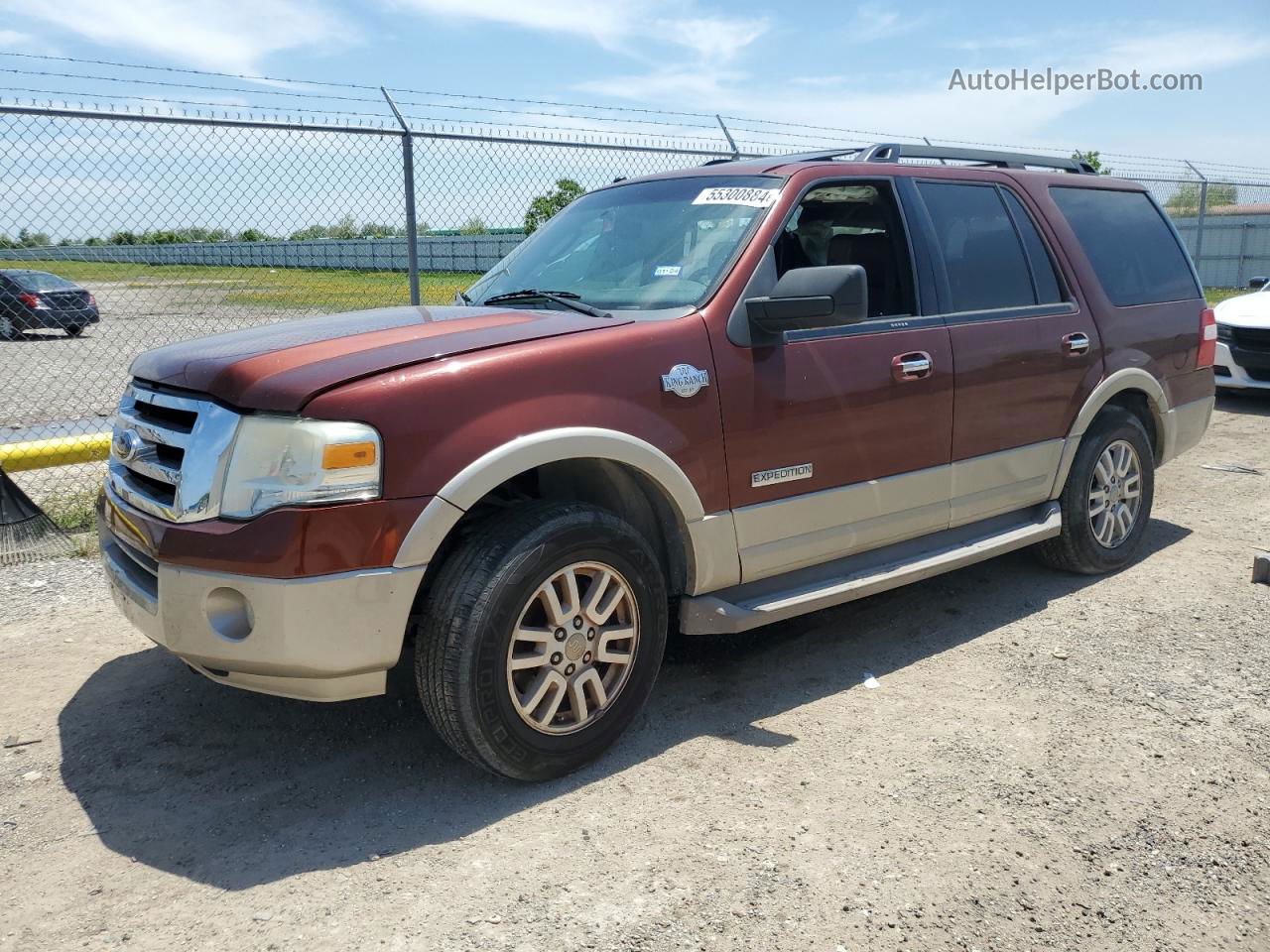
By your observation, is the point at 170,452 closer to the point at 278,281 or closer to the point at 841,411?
the point at 841,411

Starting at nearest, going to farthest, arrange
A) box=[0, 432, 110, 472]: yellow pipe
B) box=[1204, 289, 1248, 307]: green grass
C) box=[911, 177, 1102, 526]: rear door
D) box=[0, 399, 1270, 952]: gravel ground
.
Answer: box=[0, 399, 1270, 952]: gravel ground → box=[911, 177, 1102, 526]: rear door → box=[0, 432, 110, 472]: yellow pipe → box=[1204, 289, 1248, 307]: green grass

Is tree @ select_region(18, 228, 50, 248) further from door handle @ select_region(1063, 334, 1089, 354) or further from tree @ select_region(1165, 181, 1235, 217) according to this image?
tree @ select_region(1165, 181, 1235, 217)

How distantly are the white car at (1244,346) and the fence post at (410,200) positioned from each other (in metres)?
7.27

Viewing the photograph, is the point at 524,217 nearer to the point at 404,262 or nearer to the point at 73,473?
the point at 404,262

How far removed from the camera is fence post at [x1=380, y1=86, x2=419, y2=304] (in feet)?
23.9

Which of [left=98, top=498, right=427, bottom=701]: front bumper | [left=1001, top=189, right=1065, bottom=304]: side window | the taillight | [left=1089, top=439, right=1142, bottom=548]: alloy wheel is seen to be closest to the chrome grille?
[left=98, top=498, right=427, bottom=701]: front bumper

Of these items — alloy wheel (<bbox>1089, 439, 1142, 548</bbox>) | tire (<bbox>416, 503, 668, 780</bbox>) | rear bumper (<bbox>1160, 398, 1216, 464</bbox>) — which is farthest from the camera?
rear bumper (<bbox>1160, 398, 1216, 464</bbox>)

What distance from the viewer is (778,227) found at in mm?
4000

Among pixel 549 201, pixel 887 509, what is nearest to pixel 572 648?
pixel 887 509

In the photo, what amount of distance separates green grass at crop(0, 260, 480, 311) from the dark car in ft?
6.89

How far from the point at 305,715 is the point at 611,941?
1.74 m

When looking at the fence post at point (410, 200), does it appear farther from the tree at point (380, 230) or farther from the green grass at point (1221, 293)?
the green grass at point (1221, 293)

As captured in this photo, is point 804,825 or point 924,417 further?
point 924,417

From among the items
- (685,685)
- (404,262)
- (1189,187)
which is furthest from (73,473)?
(1189,187)
